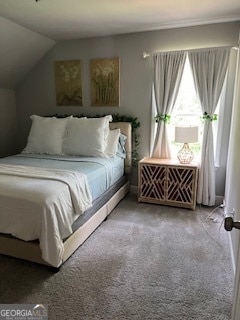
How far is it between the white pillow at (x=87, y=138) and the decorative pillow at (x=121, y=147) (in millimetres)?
253

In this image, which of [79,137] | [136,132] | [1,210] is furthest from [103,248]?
[136,132]

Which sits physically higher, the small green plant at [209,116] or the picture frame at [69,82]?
the picture frame at [69,82]

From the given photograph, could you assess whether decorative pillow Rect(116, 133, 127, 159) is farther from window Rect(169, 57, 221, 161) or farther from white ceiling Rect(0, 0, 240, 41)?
white ceiling Rect(0, 0, 240, 41)

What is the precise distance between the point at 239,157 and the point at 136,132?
1.77 metres

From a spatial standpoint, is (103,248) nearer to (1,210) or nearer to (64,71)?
(1,210)

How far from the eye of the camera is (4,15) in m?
2.69

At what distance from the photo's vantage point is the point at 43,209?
1715mm

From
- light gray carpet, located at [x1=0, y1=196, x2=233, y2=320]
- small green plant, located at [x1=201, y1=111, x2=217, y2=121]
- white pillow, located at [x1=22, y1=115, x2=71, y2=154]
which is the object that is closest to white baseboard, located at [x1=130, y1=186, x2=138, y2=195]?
light gray carpet, located at [x1=0, y1=196, x2=233, y2=320]

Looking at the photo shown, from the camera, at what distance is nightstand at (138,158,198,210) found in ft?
10.00

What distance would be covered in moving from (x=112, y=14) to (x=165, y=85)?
1131 mm

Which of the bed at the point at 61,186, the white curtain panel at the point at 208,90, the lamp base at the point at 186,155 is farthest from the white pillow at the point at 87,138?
the white curtain panel at the point at 208,90

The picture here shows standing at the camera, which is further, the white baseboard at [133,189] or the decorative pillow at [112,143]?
the white baseboard at [133,189]

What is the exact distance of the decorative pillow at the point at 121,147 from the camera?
3296mm

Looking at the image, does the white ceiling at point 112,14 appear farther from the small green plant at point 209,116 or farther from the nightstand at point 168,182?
the nightstand at point 168,182
